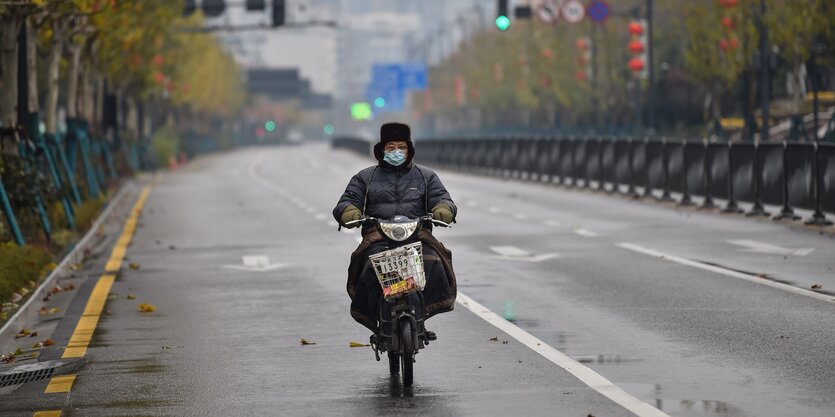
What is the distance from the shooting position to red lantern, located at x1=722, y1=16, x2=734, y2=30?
63.2 meters

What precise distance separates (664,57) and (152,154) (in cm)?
2941

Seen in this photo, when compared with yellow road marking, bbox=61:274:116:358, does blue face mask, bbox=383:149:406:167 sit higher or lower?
higher

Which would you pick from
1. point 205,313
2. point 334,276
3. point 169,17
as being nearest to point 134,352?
point 205,313

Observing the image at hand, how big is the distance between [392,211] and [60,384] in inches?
94.4

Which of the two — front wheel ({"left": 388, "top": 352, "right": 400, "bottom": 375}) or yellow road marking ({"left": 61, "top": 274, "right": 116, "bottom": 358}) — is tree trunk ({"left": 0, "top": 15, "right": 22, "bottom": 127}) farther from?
front wheel ({"left": 388, "top": 352, "right": 400, "bottom": 375})

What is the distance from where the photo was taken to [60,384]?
12.4 m

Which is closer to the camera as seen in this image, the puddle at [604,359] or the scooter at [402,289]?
the scooter at [402,289]

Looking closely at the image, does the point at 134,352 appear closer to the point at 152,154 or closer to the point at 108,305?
the point at 108,305

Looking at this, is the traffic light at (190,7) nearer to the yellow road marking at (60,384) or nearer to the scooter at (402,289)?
the yellow road marking at (60,384)

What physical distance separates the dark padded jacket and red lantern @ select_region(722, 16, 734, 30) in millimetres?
51858

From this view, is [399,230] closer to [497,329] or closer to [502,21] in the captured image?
[497,329]

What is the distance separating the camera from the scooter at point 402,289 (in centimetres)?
1173

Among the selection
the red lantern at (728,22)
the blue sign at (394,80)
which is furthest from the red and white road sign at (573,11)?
the blue sign at (394,80)

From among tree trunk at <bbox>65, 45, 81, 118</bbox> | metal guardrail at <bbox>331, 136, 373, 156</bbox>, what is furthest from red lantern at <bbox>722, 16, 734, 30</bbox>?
metal guardrail at <bbox>331, 136, 373, 156</bbox>
